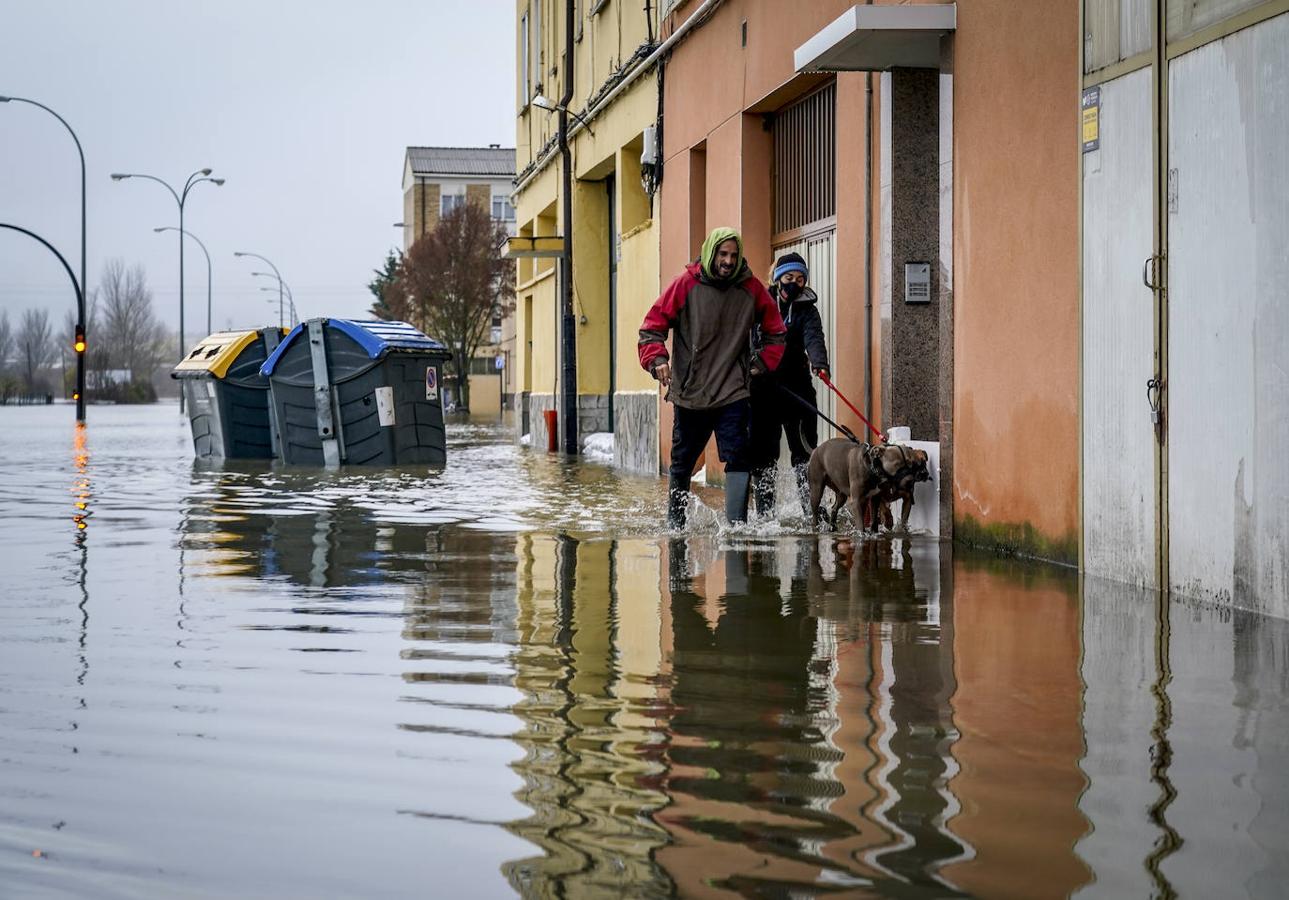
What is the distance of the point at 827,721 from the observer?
473 cm

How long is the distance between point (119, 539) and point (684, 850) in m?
8.01

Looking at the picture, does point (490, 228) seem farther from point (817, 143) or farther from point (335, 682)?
point (335, 682)

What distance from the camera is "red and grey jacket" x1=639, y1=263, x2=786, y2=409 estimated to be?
35.9 feet

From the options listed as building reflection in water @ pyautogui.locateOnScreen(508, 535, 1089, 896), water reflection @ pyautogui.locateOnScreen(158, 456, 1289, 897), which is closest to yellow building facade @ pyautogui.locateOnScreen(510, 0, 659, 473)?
water reflection @ pyautogui.locateOnScreen(158, 456, 1289, 897)

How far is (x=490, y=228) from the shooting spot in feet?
213

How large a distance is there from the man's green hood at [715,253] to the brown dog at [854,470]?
1.22 m

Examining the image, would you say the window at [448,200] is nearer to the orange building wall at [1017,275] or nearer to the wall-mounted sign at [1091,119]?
the orange building wall at [1017,275]

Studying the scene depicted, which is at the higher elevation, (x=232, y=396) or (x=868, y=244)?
(x=868, y=244)

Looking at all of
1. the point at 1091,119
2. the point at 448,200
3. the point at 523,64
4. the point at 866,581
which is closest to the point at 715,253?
the point at 1091,119

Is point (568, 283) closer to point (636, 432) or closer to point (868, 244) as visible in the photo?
point (636, 432)

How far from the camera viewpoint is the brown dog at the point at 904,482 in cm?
1068

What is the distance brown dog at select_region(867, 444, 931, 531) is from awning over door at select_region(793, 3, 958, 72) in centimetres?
253

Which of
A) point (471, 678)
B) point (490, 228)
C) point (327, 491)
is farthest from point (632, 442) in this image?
point (490, 228)

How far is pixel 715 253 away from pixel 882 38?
1.73 metres
